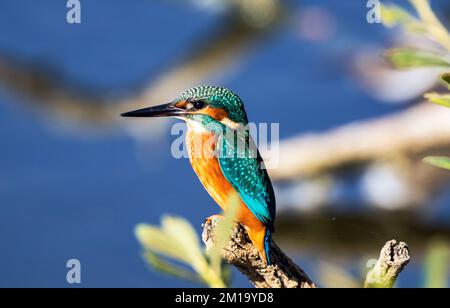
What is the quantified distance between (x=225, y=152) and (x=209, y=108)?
0.18 feet

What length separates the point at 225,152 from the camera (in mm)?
810

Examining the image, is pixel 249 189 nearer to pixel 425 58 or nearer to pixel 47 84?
pixel 425 58

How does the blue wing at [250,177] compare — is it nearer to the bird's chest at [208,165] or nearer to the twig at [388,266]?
the bird's chest at [208,165]

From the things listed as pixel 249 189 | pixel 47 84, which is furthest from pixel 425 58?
Answer: pixel 47 84

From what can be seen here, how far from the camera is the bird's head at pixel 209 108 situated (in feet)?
2.72

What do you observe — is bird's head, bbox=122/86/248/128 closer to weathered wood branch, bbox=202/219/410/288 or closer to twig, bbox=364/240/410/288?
weathered wood branch, bbox=202/219/410/288

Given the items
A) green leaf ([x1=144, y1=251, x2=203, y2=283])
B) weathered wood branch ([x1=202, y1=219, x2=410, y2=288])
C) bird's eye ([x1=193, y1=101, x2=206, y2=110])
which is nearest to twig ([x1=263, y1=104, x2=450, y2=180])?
bird's eye ([x1=193, y1=101, x2=206, y2=110])

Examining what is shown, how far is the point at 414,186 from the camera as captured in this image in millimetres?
3236

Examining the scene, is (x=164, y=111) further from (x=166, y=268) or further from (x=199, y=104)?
(x=166, y=268)

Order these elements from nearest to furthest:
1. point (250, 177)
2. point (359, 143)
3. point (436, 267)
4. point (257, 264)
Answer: point (436, 267) < point (257, 264) < point (250, 177) < point (359, 143)

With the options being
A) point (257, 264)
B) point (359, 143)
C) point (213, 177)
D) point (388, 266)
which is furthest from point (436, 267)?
point (359, 143)

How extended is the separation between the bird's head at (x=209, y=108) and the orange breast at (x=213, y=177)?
2 cm

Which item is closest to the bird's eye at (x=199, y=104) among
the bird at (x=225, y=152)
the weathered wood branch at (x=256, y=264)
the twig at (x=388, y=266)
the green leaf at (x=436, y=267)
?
the bird at (x=225, y=152)

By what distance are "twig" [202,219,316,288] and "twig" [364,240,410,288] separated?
106 millimetres
